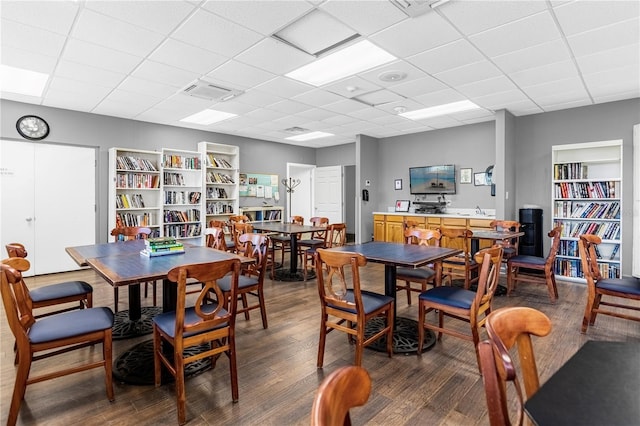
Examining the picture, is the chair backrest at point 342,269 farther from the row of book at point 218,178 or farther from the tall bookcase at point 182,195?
the row of book at point 218,178

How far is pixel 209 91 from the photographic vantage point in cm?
469

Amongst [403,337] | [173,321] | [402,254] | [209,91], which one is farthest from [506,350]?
[209,91]

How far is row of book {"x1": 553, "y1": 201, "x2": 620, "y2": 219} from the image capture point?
5.13 m

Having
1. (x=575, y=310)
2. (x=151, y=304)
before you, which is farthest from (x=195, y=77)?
(x=575, y=310)

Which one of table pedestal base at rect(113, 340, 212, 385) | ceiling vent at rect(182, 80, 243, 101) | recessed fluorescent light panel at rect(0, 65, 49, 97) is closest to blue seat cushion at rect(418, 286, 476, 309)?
table pedestal base at rect(113, 340, 212, 385)

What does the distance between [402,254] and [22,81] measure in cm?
525

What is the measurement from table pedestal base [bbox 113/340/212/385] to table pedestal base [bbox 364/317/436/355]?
55.7 inches

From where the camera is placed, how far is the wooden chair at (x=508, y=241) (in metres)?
4.75

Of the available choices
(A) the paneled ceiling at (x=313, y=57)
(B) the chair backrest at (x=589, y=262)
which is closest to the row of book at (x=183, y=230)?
(A) the paneled ceiling at (x=313, y=57)

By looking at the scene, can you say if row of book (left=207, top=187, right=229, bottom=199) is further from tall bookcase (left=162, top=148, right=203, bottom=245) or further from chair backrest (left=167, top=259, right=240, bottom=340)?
chair backrest (left=167, top=259, right=240, bottom=340)

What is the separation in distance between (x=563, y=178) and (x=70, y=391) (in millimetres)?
6578

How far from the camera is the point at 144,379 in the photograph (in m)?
2.37

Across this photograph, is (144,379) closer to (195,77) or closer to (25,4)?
(25,4)

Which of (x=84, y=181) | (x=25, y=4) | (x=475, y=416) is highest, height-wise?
(x=25, y=4)
